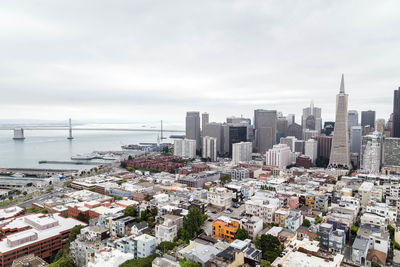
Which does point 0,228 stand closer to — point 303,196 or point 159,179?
point 159,179

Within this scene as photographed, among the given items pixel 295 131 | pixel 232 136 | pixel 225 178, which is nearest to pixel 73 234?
pixel 225 178

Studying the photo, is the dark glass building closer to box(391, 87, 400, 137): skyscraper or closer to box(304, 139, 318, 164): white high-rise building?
box(391, 87, 400, 137): skyscraper

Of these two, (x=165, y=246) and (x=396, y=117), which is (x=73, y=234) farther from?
(x=396, y=117)

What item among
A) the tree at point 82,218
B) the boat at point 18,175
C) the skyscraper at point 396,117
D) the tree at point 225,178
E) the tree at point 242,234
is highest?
the skyscraper at point 396,117

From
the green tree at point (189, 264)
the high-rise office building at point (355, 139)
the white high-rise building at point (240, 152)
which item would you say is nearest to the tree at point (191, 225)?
the green tree at point (189, 264)

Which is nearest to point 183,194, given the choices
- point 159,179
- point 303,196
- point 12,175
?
point 159,179

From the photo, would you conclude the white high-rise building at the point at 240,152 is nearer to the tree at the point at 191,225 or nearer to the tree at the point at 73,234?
the tree at the point at 191,225
